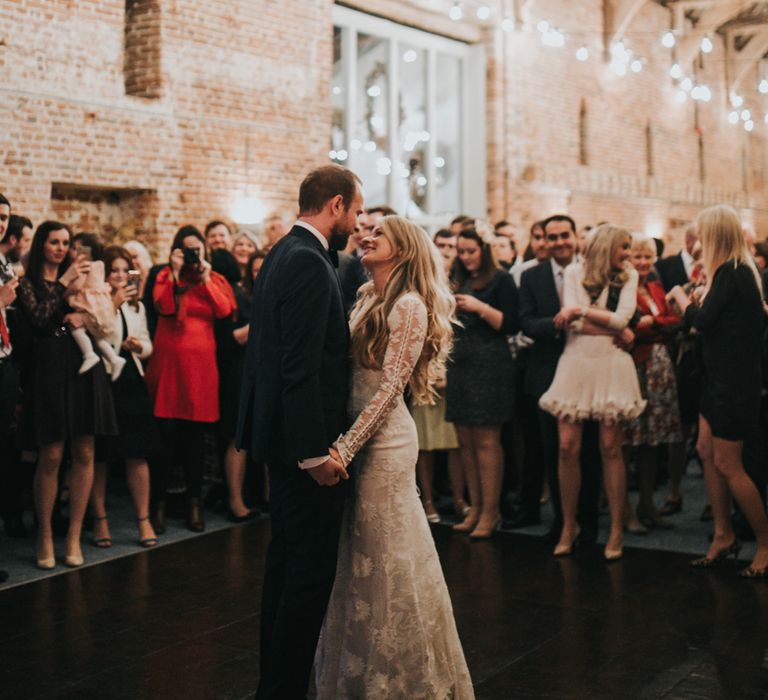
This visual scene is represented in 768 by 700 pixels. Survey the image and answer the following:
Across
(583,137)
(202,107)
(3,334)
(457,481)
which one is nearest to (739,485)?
(457,481)

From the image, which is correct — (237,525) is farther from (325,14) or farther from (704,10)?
(704,10)

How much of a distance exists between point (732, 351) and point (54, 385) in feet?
10.9

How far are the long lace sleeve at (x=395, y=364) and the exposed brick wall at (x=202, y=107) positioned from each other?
17.3ft

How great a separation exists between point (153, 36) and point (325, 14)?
7.26 feet

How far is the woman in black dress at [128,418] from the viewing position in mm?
5633

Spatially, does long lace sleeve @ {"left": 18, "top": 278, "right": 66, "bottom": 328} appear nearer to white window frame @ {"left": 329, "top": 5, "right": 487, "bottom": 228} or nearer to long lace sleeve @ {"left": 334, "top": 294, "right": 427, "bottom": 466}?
long lace sleeve @ {"left": 334, "top": 294, "right": 427, "bottom": 466}

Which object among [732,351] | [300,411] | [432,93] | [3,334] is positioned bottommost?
[300,411]

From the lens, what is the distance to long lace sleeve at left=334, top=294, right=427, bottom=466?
3057mm

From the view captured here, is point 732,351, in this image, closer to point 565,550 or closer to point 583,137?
point 565,550

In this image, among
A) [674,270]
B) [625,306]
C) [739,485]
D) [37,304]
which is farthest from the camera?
[674,270]

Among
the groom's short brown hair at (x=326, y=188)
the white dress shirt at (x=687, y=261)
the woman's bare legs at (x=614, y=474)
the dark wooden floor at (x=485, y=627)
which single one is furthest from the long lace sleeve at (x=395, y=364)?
the white dress shirt at (x=687, y=261)

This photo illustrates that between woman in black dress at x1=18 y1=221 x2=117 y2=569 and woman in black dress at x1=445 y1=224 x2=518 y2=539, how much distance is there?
192cm

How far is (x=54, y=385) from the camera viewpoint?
5145 millimetres

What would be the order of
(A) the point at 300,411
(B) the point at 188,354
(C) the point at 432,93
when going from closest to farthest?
(A) the point at 300,411 → (B) the point at 188,354 → (C) the point at 432,93
